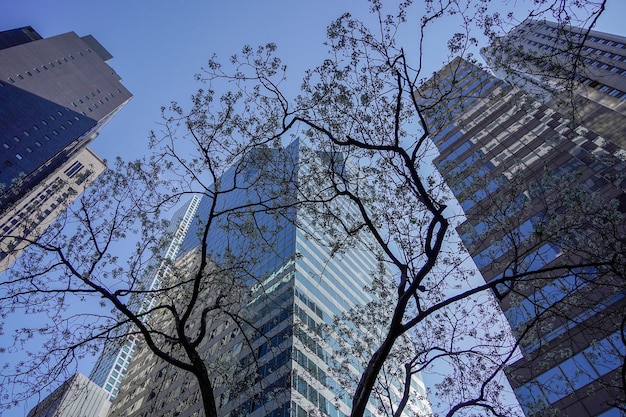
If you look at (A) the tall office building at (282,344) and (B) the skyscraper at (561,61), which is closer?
(B) the skyscraper at (561,61)

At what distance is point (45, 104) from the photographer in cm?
7519

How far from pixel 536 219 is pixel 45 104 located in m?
84.4

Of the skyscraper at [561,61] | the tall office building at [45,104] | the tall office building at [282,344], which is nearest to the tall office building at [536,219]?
the skyscraper at [561,61]

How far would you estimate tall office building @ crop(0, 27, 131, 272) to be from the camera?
65.6 m

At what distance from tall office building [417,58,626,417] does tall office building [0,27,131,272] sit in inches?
2238

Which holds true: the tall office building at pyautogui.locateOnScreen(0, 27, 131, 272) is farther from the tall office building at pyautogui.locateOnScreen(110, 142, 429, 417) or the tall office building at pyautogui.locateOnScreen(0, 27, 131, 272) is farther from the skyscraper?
the skyscraper

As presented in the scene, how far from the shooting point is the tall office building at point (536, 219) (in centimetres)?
1245

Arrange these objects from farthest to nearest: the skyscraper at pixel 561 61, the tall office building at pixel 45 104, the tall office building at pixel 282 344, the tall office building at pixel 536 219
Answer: the tall office building at pixel 45 104 < the tall office building at pixel 282 344 < the tall office building at pixel 536 219 < the skyscraper at pixel 561 61

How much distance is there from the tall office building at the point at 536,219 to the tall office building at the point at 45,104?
5685 centimetres

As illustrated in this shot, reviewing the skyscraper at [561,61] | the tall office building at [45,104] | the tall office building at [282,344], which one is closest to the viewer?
the skyscraper at [561,61]

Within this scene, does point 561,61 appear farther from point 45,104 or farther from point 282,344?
point 45,104

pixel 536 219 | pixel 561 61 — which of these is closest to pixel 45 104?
pixel 536 219

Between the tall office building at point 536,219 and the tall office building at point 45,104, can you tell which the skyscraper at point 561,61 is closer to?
the tall office building at point 536,219

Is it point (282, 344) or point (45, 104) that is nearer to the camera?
point (282, 344)
